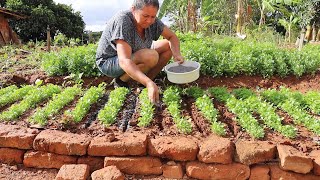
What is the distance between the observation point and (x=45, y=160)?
291 cm

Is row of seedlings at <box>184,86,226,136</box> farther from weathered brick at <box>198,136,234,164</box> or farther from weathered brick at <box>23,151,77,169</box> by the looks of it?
weathered brick at <box>23,151,77,169</box>

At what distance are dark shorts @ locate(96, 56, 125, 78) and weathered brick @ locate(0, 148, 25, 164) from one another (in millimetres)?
1320

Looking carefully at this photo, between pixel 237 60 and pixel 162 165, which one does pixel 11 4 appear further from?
pixel 162 165

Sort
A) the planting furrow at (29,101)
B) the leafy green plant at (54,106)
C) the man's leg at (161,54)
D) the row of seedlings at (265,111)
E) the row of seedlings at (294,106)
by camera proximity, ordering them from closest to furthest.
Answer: the row of seedlings at (265,111) < the row of seedlings at (294,106) < the leafy green plant at (54,106) < the planting furrow at (29,101) < the man's leg at (161,54)

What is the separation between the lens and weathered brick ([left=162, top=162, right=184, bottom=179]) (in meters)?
2.71

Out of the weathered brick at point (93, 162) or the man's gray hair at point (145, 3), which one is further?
the man's gray hair at point (145, 3)

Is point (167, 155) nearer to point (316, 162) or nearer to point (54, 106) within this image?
point (316, 162)

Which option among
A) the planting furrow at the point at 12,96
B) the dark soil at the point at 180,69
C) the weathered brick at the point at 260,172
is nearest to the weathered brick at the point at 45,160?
the planting furrow at the point at 12,96

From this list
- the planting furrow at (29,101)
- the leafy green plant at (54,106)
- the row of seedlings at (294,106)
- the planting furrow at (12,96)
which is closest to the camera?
the row of seedlings at (294,106)

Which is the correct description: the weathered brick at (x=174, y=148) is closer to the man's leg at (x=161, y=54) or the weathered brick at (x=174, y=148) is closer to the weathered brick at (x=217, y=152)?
the weathered brick at (x=217, y=152)

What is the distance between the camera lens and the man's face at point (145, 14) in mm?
3275

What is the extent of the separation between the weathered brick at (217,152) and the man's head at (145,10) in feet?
4.51

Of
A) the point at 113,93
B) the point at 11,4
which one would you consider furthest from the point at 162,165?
the point at 11,4

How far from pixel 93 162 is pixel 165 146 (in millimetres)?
625
